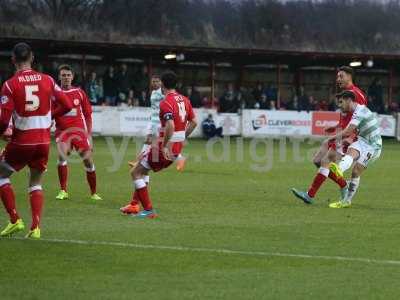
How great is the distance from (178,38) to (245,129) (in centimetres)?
1354

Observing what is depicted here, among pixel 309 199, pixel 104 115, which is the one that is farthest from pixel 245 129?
pixel 309 199

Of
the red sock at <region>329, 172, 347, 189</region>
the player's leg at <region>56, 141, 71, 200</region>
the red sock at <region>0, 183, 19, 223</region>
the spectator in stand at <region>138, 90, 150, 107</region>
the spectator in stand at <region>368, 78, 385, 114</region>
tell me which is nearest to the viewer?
the red sock at <region>0, 183, 19, 223</region>

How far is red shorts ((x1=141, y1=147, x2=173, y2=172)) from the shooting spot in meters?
13.1

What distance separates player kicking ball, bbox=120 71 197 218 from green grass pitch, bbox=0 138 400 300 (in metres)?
0.43

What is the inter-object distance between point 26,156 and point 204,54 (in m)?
33.4

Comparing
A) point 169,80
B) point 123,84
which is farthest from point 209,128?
point 169,80

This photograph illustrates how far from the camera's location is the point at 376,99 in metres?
44.5

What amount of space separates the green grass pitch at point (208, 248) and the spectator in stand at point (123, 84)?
1922cm

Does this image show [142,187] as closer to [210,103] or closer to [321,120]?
[321,120]

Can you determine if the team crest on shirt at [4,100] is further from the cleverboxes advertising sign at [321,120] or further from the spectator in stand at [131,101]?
the cleverboxes advertising sign at [321,120]

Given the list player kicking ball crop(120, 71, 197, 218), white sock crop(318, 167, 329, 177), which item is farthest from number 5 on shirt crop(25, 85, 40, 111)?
white sock crop(318, 167, 329, 177)

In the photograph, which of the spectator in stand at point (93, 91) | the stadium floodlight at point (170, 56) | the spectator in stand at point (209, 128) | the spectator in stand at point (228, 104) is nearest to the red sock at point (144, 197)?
the spectator in stand at point (93, 91)

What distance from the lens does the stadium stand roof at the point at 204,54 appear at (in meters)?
39.9

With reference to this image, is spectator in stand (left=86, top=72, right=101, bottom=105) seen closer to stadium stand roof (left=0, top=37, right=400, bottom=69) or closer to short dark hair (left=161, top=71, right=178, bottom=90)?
stadium stand roof (left=0, top=37, right=400, bottom=69)
